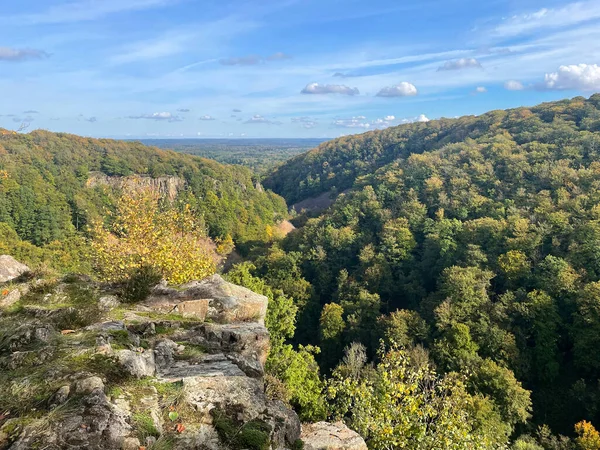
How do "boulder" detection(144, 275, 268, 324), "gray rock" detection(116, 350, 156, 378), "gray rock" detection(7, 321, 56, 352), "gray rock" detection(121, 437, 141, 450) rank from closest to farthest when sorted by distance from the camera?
"gray rock" detection(121, 437, 141, 450), "gray rock" detection(116, 350, 156, 378), "gray rock" detection(7, 321, 56, 352), "boulder" detection(144, 275, 268, 324)

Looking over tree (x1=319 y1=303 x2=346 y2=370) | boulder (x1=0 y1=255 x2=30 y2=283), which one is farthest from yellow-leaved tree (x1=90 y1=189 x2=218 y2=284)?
tree (x1=319 y1=303 x2=346 y2=370)

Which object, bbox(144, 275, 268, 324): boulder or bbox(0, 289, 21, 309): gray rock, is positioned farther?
bbox(144, 275, 268, 324): boulder

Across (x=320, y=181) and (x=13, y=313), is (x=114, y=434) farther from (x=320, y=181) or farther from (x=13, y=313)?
(x=320, y=181)

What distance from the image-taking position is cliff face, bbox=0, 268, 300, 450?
6406mm

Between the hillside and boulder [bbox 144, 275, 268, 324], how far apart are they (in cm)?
560

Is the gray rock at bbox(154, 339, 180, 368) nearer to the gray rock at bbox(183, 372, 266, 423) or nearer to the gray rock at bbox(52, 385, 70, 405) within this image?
the gray rock at bbox(183, 372, 266, 423)

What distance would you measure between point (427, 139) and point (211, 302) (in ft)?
521

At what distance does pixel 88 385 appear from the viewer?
714 cm

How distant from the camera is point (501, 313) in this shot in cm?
4181

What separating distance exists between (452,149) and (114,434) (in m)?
114

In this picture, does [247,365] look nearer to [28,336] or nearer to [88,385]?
[88,385]

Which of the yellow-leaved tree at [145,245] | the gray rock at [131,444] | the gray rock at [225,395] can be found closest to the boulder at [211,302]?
the yellow-leaved tree at [145,245]

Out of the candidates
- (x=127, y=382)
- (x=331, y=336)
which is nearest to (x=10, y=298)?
(x=127, y=382)

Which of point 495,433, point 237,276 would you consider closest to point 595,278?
point 495,433
